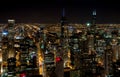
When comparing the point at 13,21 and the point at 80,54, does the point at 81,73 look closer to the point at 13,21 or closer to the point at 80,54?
the point at 80,54

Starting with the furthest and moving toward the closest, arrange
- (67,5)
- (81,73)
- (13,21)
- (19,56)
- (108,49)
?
(108,49) → (19,56) → (81,73) → (13,21) → (67,5)

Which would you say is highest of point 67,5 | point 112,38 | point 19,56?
point 67,5

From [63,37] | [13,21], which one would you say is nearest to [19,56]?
[63,37]

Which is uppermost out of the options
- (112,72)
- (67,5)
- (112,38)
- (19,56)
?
(67,5)

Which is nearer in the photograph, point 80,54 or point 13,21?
point 13,21

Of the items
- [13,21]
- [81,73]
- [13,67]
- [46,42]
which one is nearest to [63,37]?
[46,42]

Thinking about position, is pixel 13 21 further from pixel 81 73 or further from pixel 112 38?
pixel 112 38

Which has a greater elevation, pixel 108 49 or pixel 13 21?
pixel 13 21

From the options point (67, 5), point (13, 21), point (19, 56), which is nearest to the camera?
point (67, 5)

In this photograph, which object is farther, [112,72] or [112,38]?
[112,38]
